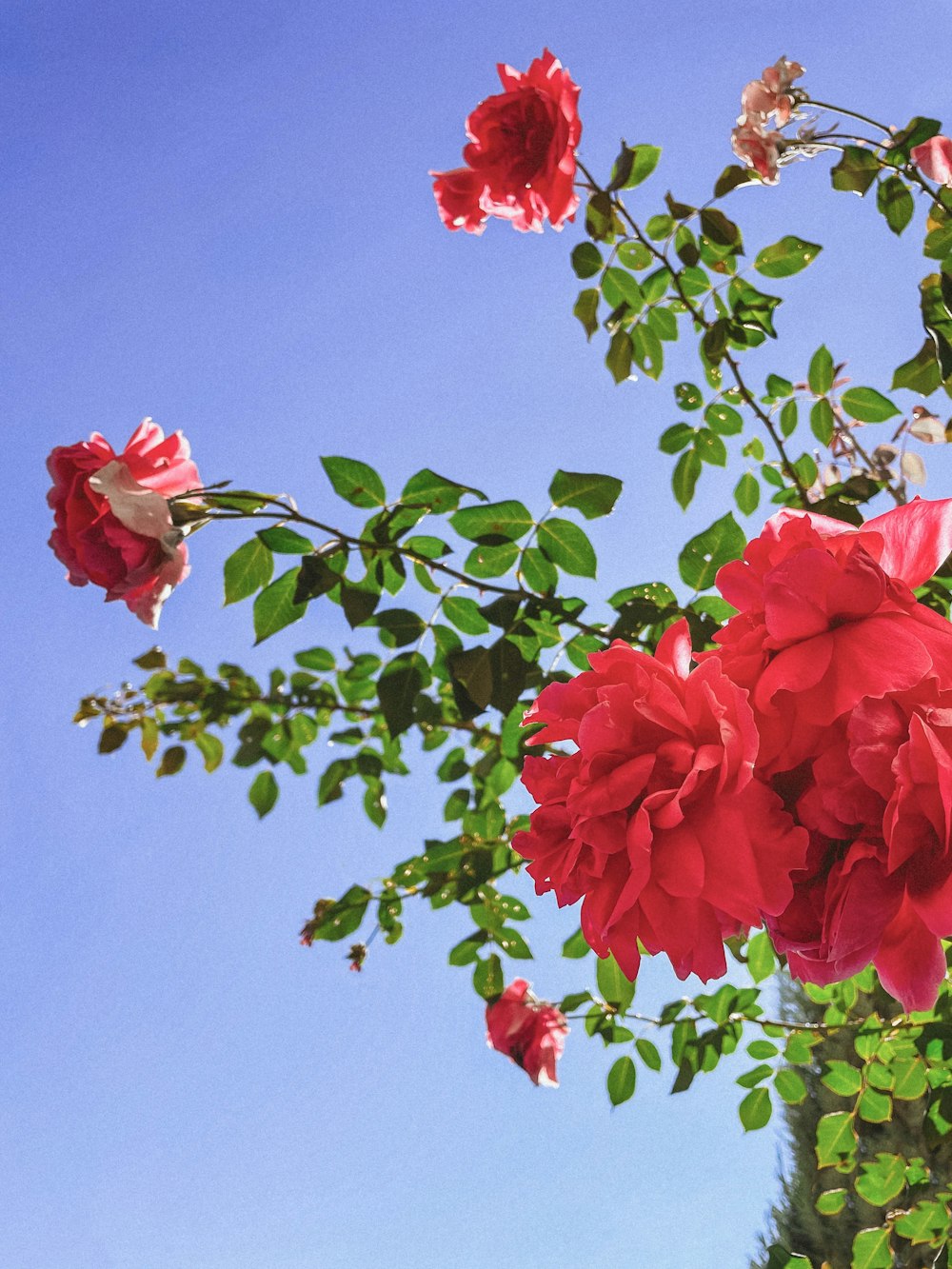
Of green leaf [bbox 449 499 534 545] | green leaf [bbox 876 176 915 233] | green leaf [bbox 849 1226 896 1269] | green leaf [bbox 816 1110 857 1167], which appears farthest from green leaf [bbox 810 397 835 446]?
green leaf [bbox 849 1226 896 1269]

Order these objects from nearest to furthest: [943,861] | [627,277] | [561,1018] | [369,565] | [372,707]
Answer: [943,861]
[369,565]
[627,277]
[561,1018]
[372,707]

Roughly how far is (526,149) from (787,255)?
42 cm

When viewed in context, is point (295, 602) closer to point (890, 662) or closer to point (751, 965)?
point (890, 662)

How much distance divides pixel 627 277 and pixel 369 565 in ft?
2.14

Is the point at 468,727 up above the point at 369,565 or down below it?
above

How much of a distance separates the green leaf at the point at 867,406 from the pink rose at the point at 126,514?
0.98 m

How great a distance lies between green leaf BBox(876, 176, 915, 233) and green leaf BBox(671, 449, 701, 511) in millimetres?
421

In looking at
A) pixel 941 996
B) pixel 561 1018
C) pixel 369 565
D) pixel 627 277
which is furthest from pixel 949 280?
pixel 561 1018

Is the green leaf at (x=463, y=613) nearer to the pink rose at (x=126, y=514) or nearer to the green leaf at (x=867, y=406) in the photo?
the pink rose at (x=126, y=514)

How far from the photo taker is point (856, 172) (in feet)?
4.25

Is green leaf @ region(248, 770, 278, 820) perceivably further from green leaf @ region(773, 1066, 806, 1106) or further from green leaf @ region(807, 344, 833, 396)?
green leaf @ region(807, 344, 833, 396)

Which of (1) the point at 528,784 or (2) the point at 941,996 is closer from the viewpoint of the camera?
(1) the point at 528,784

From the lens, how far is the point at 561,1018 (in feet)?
5.84

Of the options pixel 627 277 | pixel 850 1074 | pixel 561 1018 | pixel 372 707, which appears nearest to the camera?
pixel 627 277
